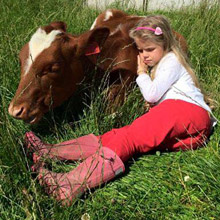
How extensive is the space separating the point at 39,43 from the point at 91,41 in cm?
52

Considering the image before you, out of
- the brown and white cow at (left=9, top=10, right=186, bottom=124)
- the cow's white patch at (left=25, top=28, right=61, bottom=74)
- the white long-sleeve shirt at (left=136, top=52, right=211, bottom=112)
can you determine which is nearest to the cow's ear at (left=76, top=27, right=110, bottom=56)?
the brown and white cow at (left=9, top=10, right=186, bottom=124)

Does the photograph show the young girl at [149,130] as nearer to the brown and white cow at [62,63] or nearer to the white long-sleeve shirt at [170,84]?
the white long-sleeve shirt at [170,84]

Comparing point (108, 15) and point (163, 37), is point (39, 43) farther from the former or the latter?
point (108, 15)

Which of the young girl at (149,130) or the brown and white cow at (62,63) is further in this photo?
the brown and white cow at (62,63)

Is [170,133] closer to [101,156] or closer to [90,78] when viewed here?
[101,156]

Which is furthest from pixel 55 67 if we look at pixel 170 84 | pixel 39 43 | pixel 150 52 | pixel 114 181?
Result: pixel 114 181

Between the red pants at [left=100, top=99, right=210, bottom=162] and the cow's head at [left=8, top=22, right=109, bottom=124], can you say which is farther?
the cow's head at [left=8, top=22, right=109, bottom=124]

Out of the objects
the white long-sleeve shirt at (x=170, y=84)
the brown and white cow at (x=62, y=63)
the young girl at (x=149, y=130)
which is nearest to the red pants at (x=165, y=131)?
the young girl at (x=149, y=130)

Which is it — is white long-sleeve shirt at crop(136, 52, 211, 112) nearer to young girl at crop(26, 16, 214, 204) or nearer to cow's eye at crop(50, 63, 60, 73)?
young girl at crop(26, 16, 214, 204)

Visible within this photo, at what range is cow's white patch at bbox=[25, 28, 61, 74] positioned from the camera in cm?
282

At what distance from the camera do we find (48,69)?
290 centimetres

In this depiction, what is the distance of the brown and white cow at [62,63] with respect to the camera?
278cm

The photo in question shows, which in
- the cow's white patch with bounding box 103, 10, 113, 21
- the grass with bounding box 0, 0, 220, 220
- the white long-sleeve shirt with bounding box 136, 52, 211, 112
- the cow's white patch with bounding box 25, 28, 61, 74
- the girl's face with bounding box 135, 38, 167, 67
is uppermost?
the cow's white patch with bounding box 25, 28, 61, 74

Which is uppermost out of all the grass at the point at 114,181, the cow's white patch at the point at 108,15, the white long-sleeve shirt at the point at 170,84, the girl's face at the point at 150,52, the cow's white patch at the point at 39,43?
the cow's white patch at the point at 39,43
